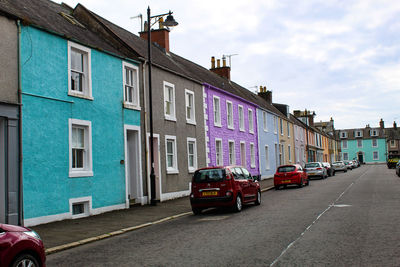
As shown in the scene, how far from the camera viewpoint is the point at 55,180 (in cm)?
1333

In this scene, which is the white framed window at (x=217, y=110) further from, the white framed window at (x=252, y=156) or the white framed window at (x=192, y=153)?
the white framed window at (x=252, y=156)

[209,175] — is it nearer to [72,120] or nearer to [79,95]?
[72,120]

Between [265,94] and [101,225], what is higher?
[265,94]

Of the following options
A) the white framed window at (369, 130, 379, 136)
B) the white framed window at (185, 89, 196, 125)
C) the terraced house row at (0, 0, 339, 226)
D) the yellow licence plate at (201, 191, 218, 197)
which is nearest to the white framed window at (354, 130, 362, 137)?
the white framed window at (369, 130, 379, 136)

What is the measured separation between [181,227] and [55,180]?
4503 mm

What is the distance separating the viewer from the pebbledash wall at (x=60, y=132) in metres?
12.6

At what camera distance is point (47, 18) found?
50.3 ft

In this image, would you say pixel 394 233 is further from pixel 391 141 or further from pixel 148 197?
pixel 391 141

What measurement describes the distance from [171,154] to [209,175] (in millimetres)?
6758

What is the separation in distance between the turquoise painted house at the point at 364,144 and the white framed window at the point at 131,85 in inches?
4021

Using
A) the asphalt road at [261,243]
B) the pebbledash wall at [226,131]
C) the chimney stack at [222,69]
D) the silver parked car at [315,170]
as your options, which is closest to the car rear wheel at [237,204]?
the asphalt road at [261,243]

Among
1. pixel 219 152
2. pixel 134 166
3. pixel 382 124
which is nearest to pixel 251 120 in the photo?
pixel 219 152

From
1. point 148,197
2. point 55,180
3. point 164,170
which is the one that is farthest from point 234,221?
point 164,170

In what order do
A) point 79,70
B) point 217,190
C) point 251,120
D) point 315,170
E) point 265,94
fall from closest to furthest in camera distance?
point 217,190, point 79,70, point 251,120, point 315,170, point 265,94
